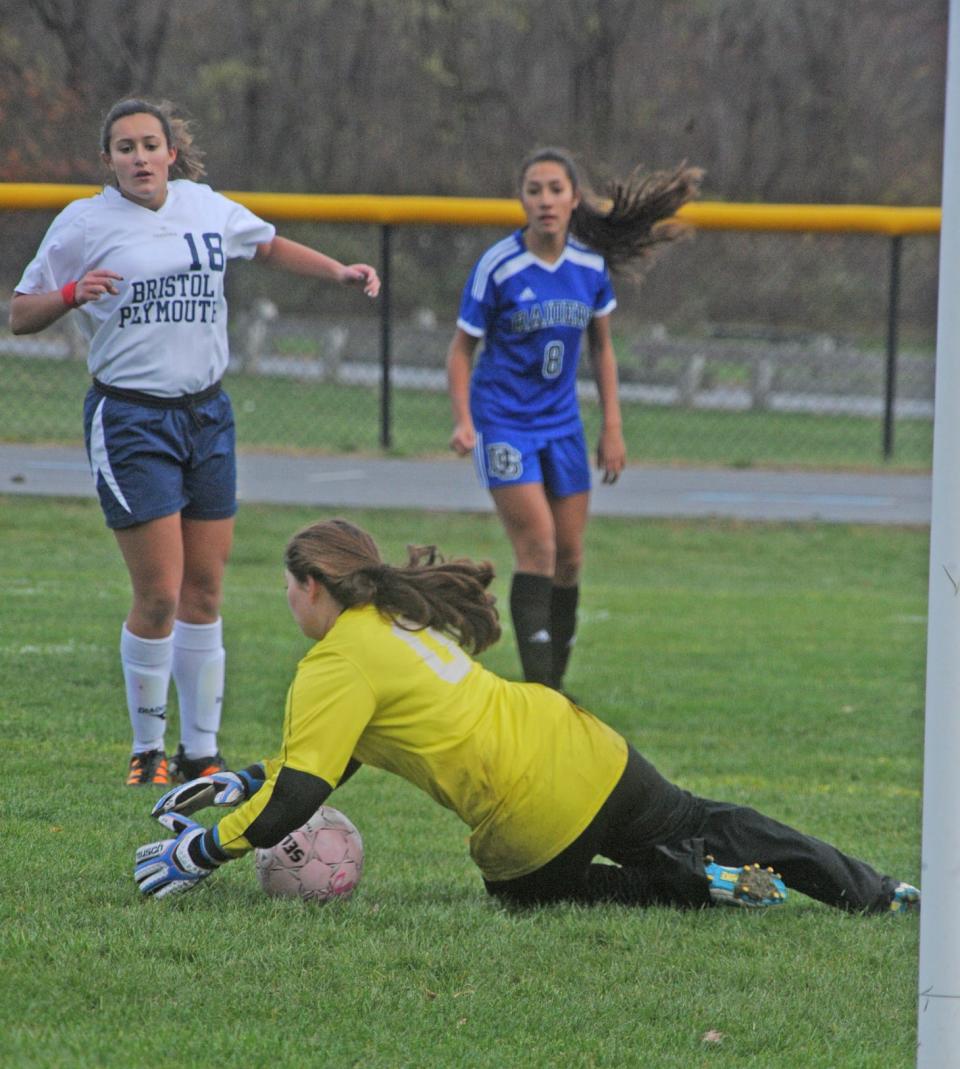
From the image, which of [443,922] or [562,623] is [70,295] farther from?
[562,623]

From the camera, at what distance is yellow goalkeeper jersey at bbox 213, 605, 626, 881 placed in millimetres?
3777

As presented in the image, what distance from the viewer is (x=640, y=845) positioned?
422 cm

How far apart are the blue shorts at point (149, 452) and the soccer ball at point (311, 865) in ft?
4.07

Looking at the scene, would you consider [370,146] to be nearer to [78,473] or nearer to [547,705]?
[78,473]

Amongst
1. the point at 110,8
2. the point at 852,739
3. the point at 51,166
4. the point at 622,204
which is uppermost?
the point at 110,8

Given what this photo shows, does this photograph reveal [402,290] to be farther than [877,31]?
No

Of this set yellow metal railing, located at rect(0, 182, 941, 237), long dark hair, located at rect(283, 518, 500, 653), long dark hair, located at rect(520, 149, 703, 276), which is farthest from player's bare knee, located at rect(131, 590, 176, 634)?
yellow metal railing, located at rect(0, 182, 941, 237)

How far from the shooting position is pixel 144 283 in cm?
488

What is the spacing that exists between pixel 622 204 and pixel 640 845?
11.0ft

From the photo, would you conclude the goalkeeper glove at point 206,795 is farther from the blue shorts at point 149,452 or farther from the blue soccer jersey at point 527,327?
the blue soccer jersey at point 527,327

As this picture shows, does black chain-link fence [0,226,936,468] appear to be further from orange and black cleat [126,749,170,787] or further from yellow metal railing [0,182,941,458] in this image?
orange and black cleat [126,749,170,787]

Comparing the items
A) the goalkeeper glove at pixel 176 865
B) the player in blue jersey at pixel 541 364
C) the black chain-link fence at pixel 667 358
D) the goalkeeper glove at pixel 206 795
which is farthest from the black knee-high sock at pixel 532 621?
the black chain-link fence at pixel 667 358

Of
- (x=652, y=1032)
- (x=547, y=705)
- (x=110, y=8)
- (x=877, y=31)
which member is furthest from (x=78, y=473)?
(x=877, y=31)

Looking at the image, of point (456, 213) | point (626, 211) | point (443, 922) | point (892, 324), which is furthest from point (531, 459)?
point (892, 324)
